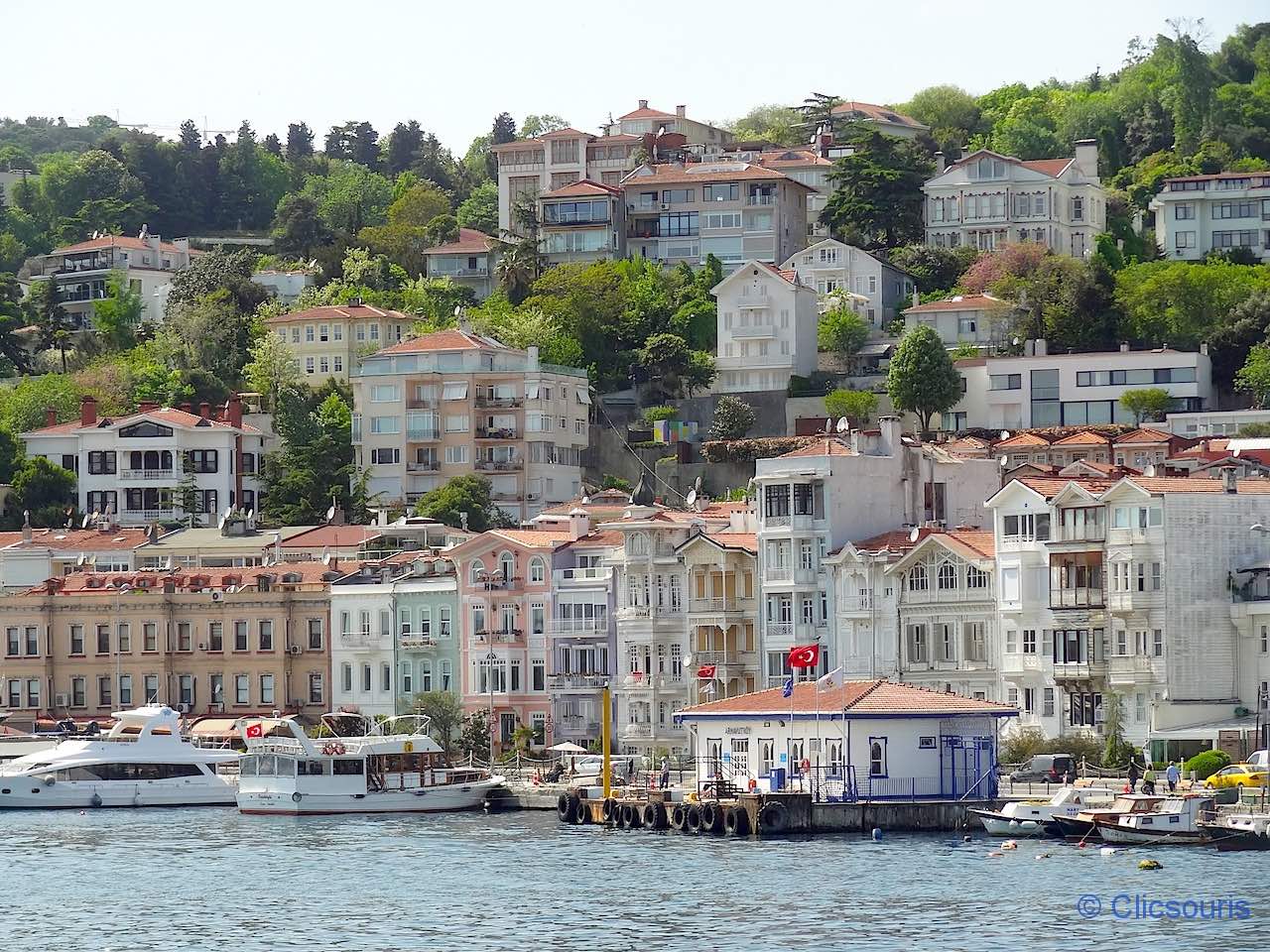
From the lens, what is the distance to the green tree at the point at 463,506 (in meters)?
138

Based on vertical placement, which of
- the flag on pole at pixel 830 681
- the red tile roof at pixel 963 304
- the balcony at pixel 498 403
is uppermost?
the red tile roof at pixel 963 304

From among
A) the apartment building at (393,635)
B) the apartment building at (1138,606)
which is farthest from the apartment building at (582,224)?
the apartment building at (1138,606)

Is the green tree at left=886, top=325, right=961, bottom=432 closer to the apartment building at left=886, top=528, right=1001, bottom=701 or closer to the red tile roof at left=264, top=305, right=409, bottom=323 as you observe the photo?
the red tile roof at left=264, top=305, right=409, bottom=323

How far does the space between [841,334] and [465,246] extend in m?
33.8

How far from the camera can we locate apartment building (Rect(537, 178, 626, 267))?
557ft

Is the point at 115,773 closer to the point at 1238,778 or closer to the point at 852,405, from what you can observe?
the point at 1238,778

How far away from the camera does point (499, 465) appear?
148125mm

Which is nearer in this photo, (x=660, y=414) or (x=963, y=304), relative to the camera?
(x=660, y=414)

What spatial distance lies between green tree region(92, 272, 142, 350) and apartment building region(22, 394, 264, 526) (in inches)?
1045

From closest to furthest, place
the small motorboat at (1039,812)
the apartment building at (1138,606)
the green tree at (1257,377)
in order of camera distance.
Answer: the small motorboat at (1039,812), the apartment building at (1138,606), the green tree at (1257,377)

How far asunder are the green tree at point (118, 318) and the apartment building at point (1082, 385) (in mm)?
57449

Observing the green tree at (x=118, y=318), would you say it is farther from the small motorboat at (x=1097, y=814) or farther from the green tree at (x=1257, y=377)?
the small motorboat at (x=1097, y=814)

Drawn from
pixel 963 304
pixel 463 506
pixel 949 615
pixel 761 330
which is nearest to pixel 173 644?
pixel 463 506

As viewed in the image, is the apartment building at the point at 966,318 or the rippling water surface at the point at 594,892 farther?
the apartment building at the point at 966,318
